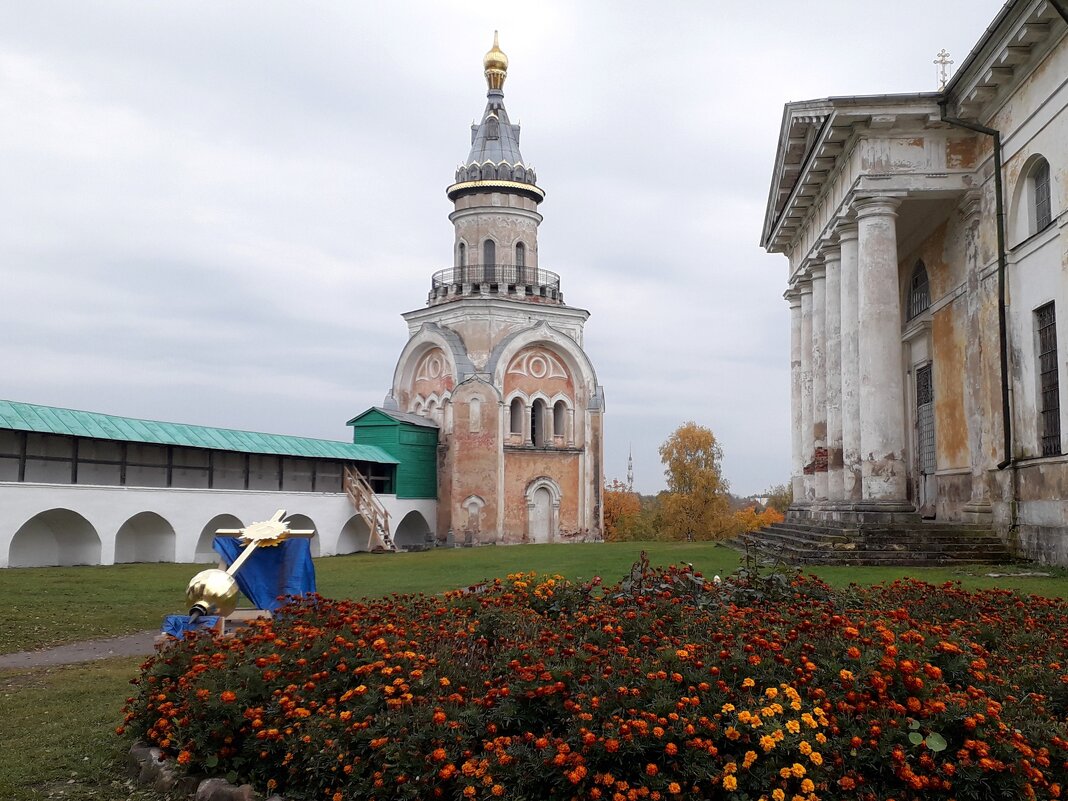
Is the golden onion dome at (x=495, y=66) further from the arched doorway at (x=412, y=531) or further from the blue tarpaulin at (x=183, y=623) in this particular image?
the blue tarpaulin at (x=183, y=623)

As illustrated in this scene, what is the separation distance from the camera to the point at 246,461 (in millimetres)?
32312

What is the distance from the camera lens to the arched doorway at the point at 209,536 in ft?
98.8

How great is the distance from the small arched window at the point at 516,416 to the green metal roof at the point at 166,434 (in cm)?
595

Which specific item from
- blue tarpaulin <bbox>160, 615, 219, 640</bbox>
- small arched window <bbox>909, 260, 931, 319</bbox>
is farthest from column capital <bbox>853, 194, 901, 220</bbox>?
blue tarpaulin <bbox>160, 615, 219, 640</bbox>

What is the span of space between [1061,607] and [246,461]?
92.1 feet

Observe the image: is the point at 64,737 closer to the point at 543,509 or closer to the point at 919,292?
the point at 919,292

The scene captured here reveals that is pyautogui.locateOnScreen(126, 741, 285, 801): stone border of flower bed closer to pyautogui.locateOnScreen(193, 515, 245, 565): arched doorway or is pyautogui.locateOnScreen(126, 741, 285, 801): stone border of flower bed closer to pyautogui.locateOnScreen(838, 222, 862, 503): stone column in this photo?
pyautogui.locateOnScreen(838, 222, 862, 503): stone column

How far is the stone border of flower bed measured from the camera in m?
5.37

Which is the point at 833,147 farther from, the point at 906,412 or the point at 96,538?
the point at 96,538

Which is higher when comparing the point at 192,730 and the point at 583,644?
the point at 583,644

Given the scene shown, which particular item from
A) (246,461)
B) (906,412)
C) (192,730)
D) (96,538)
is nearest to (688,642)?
(192,730)

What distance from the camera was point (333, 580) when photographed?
65.6 feet

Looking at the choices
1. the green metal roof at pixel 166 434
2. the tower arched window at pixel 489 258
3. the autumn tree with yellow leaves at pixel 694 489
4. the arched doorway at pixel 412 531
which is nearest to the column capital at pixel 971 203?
the green metal roof at pixel 166 434

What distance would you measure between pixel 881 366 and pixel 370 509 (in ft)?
75.6
